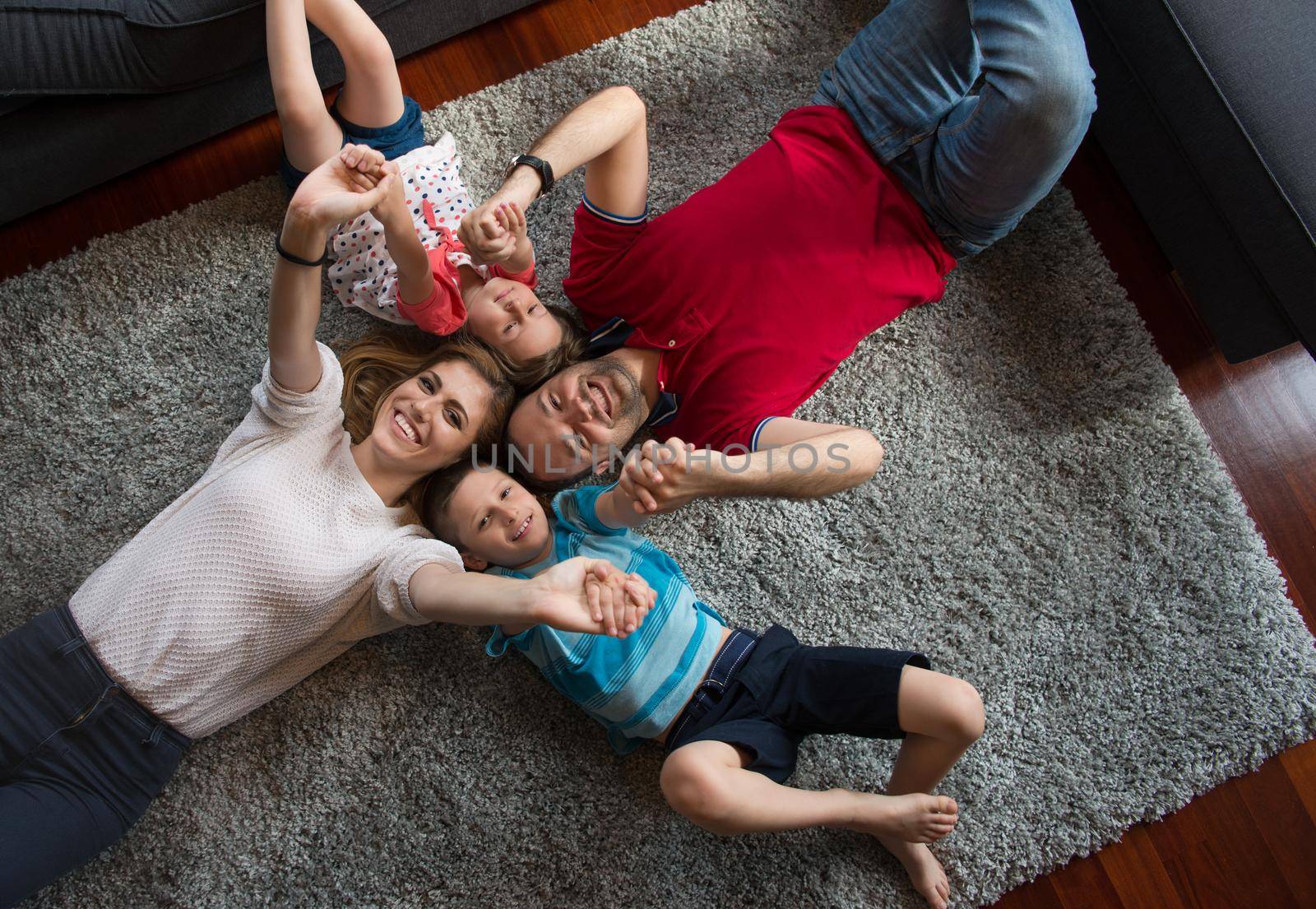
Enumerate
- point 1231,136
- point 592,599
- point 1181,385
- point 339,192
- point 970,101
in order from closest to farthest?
point 592,599 < point 339,192 < point 1231,136 < point 970,101 < point 1181,385

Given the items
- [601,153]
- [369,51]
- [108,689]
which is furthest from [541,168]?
[108,689]

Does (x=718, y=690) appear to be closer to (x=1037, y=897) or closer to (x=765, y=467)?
(x=765, y=467)

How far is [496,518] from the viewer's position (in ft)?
4.14

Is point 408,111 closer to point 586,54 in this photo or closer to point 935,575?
point 586,54

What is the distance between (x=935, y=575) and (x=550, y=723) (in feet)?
2.28

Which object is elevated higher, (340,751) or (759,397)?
(759,397)

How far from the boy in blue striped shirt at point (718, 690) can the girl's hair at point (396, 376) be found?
0.09 metres

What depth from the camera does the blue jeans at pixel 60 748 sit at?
3.84ft

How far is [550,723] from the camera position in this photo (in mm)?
1412

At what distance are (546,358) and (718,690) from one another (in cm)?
58

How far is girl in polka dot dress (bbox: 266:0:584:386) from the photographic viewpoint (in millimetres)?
1329

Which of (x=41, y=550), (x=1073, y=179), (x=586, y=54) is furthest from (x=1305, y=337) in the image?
(x=41, y=550)

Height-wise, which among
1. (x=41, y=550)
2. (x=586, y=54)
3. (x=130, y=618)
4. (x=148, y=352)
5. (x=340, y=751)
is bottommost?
(x=340, y=751)

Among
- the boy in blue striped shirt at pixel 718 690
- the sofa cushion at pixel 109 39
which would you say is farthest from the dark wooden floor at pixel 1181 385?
the boy in blue striped shirt at pixel 718 690
